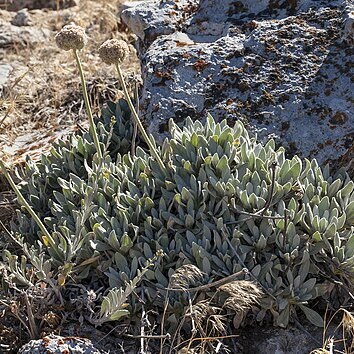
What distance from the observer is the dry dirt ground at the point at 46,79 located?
17.3 feet

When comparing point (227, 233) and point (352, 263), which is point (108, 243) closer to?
point (227, 233)

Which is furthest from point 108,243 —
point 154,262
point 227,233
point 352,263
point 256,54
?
point 256,54

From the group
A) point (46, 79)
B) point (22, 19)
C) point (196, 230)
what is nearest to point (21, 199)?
point (196, 230)

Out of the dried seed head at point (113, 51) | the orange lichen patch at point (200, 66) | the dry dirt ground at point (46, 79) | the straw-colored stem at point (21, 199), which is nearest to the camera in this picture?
the straw-colored stem at point (21, 199)

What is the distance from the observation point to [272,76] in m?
4.41

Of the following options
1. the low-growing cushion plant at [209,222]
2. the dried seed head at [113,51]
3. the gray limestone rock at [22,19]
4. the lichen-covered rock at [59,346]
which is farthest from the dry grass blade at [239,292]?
the gray limestone rock at [22,19]

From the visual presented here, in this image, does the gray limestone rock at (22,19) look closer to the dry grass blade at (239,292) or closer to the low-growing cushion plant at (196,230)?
the low-growing cushion plant at (196,230)

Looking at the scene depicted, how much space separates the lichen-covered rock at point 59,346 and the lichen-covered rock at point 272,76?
1.51m

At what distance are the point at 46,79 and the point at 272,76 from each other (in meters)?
2.41

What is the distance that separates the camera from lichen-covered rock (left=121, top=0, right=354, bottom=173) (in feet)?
13.8

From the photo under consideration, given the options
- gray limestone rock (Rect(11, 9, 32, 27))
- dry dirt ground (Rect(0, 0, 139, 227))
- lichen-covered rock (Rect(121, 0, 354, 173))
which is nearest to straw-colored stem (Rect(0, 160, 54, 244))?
dry dirt ground (Rect(0, 0, 139, 227))

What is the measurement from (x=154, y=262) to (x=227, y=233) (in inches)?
15.2

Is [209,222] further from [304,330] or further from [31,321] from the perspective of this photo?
[31,321]

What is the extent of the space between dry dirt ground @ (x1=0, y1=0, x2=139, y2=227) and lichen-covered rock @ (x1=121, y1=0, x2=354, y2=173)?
750 millimetres
